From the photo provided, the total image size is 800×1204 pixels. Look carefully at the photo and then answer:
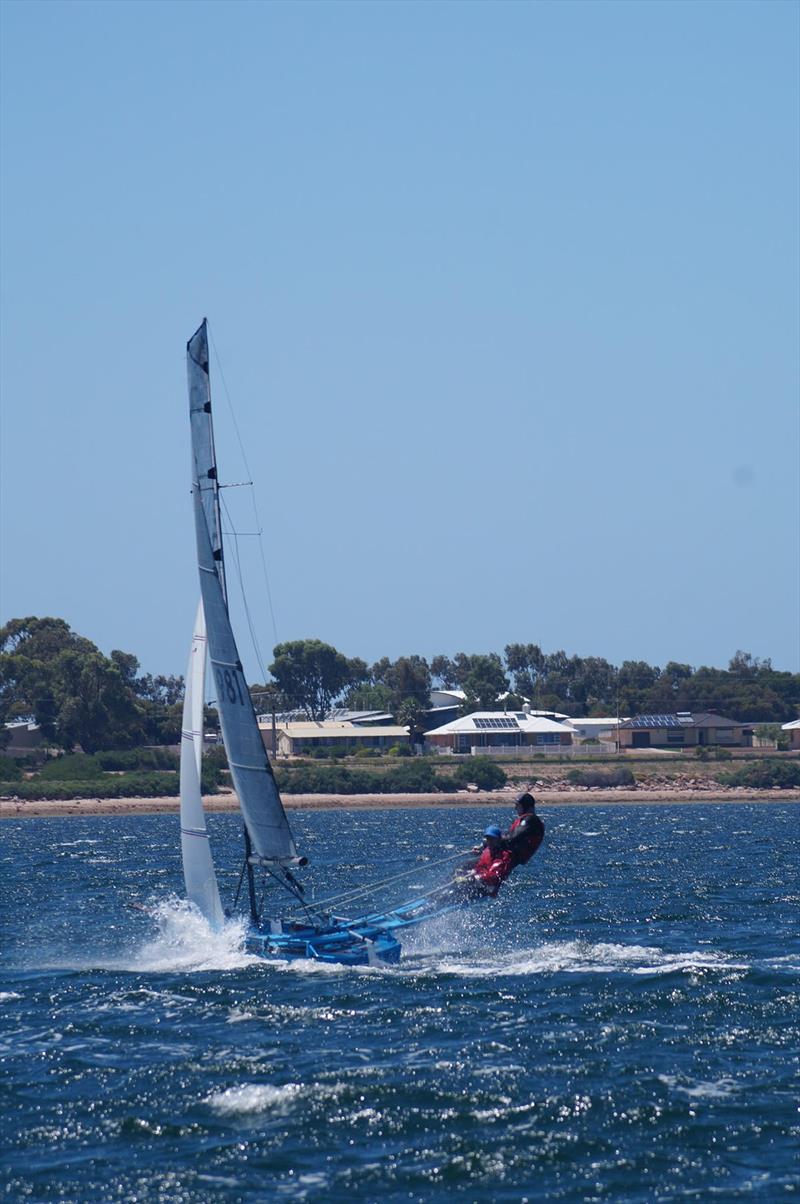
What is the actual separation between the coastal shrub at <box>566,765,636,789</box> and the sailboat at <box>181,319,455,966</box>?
70.0 m

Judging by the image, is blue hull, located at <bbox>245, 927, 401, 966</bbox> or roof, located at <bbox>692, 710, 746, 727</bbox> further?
roof, located at <bbox>692, 710, 746, 727</bbox>

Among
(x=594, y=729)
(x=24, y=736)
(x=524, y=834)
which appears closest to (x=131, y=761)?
(x=24, y=736)

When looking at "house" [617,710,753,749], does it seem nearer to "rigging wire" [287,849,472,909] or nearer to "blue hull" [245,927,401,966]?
"rigging wire" [287,849,472,909]

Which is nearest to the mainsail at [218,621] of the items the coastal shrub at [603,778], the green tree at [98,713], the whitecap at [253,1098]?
the whitecap at [253,1098]

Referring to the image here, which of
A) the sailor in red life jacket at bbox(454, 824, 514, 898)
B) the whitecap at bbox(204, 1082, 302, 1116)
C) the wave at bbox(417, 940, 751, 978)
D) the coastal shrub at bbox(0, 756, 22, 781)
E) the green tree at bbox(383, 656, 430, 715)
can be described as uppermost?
the green tree at bbox(383, 656, 430, 715)

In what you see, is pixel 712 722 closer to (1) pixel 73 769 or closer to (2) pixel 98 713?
(2) pixel 98 713

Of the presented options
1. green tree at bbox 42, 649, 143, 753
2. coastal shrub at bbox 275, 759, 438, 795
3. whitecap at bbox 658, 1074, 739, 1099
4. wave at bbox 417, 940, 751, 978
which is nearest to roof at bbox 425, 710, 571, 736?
coastal shrub at bbox 275, 759, 438, 795

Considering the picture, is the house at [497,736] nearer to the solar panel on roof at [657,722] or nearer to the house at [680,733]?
the house at [680,733]

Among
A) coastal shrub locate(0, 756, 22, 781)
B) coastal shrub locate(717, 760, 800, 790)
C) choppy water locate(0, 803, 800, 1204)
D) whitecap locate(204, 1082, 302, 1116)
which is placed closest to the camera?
choppy water locate(0, 803, 800, 1204)

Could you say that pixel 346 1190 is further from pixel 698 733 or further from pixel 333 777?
pixel 698 733

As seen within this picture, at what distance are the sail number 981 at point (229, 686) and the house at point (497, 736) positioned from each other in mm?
89109

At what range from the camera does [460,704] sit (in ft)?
479

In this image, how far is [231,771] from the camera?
27422 mm

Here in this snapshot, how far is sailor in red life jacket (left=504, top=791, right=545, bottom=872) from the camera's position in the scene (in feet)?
90.9
